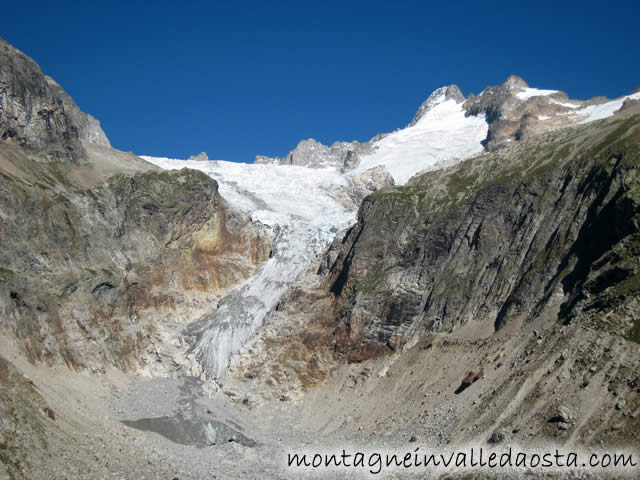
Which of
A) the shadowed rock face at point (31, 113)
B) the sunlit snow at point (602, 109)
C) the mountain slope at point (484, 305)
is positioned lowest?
the mountain slope at point (484, 305)

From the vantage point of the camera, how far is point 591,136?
7406 centimetres

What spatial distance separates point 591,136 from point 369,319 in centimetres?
3450

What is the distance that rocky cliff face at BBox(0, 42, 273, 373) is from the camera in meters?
67.7

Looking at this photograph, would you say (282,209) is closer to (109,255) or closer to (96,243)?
(109,255)

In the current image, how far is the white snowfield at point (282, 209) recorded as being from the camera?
280ft

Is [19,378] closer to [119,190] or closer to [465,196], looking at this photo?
[119,190]

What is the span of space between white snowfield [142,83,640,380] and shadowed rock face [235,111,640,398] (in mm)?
5417

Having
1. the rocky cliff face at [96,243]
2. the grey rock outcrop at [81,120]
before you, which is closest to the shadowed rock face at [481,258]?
the rocky cliff face at [96,243]

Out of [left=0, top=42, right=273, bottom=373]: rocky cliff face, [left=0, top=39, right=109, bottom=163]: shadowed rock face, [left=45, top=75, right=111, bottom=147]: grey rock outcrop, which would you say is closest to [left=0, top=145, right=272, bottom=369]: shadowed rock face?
[left=0, top=42, right=273, bottom=373]: rocky cliff face

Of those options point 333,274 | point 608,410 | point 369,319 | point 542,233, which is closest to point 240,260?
point 333,274

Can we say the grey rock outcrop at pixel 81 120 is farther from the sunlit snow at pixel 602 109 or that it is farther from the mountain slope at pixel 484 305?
the sunlit snow at pixel 602 109

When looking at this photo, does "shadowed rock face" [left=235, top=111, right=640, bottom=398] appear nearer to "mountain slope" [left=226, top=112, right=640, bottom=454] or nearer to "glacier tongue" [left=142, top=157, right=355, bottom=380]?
"mountain slope" [left=226, top=112, right=640, bottom=454]

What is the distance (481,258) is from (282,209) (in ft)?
212

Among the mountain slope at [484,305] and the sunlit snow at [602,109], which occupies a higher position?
the sunlit snow at [602,109]
